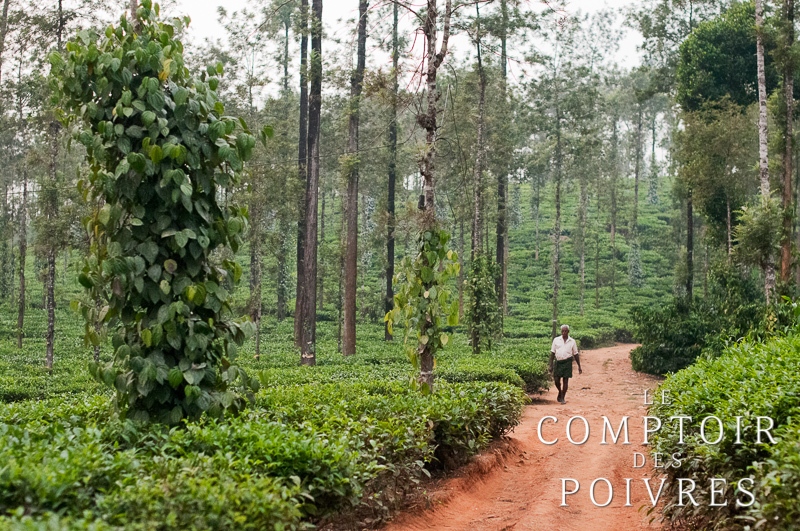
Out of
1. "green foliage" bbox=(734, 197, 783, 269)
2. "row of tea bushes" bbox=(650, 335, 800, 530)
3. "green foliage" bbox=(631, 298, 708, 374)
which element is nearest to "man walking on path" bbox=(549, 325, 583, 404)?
"row of tea bushes" bbox=(650, 335, 800, 530)

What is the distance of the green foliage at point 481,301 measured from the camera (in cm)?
1573

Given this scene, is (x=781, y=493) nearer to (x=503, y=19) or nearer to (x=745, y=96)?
(x=503, y=19)

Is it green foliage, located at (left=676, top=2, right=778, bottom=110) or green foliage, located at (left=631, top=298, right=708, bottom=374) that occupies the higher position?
green foliage, located at (left=676, top=2, right=778, bottom=110)

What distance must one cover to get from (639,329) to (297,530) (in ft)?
52.3

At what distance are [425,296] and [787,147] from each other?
52.7 ft

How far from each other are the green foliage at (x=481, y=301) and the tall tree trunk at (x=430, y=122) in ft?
29.7

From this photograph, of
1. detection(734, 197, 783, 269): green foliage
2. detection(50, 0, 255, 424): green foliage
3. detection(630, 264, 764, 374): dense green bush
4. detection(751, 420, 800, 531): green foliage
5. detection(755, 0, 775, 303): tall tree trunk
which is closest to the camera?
detection(751, 420, 800, 531): green foliage

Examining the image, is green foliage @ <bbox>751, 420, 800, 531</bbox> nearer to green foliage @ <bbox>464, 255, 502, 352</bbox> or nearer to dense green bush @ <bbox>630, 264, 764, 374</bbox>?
dense green bush @ <bbox>630, 264, 764, 374</bbox>

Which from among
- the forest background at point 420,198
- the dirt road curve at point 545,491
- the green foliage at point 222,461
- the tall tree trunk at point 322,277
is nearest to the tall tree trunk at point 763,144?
the forest background at point 420,198

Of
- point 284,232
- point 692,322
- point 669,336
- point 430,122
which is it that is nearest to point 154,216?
point 430,122

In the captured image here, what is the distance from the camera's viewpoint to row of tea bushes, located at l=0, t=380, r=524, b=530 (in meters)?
2.45

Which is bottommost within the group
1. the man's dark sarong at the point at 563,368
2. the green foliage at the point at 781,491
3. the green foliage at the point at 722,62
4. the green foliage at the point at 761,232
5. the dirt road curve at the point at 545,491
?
the dirt road curve at the point at 545,491

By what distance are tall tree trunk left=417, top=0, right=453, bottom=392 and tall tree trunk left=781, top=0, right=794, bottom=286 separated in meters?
9.82

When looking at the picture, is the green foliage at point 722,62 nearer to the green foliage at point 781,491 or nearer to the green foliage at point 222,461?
the green foliage at point 222,461
